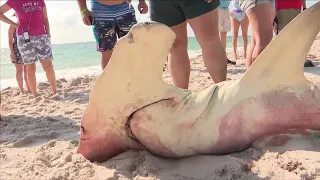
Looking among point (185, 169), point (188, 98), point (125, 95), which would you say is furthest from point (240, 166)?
point (125, 95)

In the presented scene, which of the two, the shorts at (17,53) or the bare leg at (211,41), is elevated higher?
the bare leg at (211,41)

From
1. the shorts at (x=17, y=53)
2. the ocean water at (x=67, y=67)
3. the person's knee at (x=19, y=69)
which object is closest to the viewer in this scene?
the shorts at (x=17, y=53)

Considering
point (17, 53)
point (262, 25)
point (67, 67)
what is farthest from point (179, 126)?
point (67, 67)

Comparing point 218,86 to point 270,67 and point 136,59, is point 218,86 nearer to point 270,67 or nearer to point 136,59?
point 270,67

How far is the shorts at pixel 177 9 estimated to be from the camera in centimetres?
269

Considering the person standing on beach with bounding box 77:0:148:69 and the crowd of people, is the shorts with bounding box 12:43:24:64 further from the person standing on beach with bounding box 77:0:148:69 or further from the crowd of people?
the person standing on beach with bounding box 77:0:148:69

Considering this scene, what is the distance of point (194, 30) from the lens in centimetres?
278

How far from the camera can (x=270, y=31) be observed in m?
3.04

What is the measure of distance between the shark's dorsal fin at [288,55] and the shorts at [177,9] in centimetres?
110

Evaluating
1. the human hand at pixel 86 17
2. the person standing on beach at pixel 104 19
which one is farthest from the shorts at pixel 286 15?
the human hand at pixel 86 17

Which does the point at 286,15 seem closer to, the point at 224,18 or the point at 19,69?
the point at 224,18

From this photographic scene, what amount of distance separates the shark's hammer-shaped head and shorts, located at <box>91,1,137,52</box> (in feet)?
5.98

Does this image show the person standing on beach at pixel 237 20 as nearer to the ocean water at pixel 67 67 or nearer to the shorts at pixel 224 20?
the shorts at pixel 224 20

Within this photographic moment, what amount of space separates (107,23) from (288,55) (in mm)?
2232
